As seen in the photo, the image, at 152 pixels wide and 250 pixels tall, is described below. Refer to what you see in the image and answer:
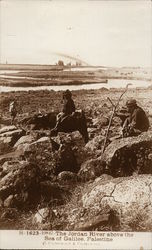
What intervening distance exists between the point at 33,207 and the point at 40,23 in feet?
3.66

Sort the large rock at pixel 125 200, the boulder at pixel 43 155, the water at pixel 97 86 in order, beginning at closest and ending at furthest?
the large rock at pixel 125 200, the boulder at pixel 43 155, the water at pixel 97 86

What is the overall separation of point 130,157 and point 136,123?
21 centimetres

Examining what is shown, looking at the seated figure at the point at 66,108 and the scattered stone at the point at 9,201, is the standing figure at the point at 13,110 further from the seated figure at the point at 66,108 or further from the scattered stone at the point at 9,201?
the scattered stone at the point at 9,201

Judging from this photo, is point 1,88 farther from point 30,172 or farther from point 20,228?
point 20,228

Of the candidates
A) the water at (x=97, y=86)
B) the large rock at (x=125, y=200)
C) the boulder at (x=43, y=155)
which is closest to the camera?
the large rock at (x=125, y=200)

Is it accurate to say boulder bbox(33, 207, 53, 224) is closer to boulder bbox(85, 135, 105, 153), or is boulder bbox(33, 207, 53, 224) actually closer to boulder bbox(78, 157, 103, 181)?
boulder bbox(78, 157, 103, 181)

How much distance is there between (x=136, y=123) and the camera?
8.36ft

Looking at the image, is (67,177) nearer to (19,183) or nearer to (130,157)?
(19,183)

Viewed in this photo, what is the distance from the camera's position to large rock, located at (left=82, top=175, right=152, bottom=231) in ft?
7.86

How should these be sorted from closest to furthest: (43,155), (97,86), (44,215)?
(44,215) → (43,155) → (97,86)

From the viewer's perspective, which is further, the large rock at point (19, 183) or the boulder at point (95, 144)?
the boulder at point (95, 144)

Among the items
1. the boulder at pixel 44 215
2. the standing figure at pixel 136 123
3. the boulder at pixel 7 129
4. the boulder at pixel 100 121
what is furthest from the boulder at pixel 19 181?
the standing figure at pixel 136 123

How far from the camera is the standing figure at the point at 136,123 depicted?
2549 mm

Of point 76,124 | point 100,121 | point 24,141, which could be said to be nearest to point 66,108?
point 76,124
